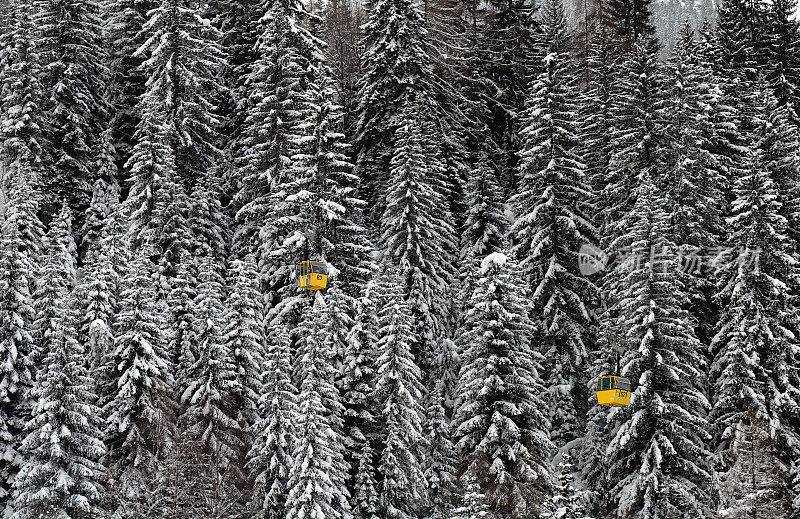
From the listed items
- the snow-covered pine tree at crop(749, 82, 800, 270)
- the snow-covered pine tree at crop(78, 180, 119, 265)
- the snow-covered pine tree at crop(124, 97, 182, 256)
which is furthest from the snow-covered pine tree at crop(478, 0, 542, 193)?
the snow-covered pine tree at crop(78, 180, 119, 265)

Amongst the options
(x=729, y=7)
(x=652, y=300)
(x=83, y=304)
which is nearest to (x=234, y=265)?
(x=83, y=304)

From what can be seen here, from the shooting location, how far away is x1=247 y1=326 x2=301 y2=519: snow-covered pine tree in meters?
27.8

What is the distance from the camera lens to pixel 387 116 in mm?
42969

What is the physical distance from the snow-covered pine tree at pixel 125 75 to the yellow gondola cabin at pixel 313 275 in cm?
2045

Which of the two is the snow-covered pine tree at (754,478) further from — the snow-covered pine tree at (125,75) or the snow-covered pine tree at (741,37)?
the snow-covered pine tree at (125,75)

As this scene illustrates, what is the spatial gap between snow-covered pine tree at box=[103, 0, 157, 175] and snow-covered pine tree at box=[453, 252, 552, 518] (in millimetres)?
28262

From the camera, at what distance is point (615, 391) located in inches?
1160

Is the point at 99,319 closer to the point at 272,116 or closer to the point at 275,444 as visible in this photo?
the point at 275,444

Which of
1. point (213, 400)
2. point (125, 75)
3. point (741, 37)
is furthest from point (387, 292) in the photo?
point (741, 37)

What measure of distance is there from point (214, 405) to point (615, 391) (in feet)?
45.8

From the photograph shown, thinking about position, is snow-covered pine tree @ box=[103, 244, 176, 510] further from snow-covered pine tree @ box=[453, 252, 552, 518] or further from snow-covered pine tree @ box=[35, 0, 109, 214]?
snow-covered pine tree @ box=[35, 0, 109, 214]

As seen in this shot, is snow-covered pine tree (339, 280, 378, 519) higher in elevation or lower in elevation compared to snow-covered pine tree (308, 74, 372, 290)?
lower

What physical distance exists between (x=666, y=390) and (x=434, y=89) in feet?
72.4

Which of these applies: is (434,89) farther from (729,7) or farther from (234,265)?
(729,7)
